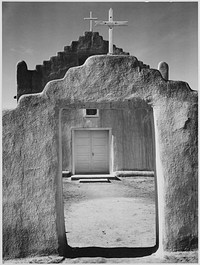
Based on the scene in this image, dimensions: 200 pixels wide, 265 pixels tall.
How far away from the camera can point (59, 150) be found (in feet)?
15.0

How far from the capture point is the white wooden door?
49.1ft

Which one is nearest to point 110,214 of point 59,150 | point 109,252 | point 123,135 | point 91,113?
point 109,252

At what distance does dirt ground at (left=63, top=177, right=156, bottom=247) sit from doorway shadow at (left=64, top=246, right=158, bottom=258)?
265mm

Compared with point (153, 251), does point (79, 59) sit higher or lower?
higher

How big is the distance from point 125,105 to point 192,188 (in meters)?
1.65

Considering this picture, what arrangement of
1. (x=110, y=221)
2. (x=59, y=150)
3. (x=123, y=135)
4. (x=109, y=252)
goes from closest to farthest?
(x=59, y=150), (x=109, y=252), (x=110, y=221), (x=123, y=135)

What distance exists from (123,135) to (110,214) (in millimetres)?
7291

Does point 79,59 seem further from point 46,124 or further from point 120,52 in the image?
point 46,124

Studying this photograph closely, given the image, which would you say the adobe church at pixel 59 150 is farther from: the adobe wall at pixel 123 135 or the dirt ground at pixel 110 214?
the adobe wall at pixel 123 135

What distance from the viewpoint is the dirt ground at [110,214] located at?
18.7 feet

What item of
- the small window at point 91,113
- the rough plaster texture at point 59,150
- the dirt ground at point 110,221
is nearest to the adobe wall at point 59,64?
the small window at point 91,113

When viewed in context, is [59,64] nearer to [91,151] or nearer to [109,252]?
[91,151]

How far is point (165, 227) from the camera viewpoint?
438cm

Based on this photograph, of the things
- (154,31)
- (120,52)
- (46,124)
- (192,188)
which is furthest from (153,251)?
(120,52)
